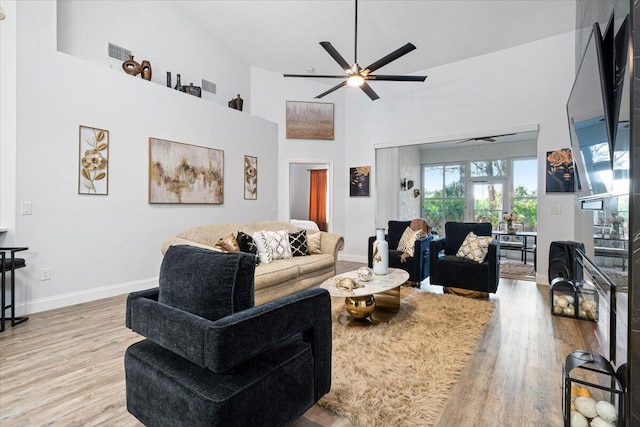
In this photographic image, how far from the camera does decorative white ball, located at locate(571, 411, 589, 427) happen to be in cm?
143

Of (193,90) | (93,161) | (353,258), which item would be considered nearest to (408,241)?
(353,258)

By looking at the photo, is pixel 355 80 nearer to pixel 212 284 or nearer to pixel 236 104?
pixel 236 104

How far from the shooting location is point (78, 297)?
3.60 m

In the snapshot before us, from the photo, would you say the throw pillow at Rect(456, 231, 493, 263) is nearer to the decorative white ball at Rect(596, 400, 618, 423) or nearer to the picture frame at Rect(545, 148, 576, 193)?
the picture frame at Rect(545, 148, 576, 193)

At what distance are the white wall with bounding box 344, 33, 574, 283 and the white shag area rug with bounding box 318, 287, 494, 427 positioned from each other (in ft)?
8.78

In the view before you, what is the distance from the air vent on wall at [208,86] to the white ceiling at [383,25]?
0.85m

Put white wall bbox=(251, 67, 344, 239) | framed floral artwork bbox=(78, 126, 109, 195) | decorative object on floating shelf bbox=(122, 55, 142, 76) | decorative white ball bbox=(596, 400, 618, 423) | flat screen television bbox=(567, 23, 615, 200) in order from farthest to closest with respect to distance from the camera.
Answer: white wall bbox=(251, 67, 344, 239) → decorative object on floating shelf bbox=(122, 55, 142, 76) → framed floral artwork bbox=(78, 126, 109, 195) → flat screen television bbox=(567, 23, 615, 200) → decorative white ball bbox=(596, 400, 618, 423)

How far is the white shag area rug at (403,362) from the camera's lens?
173cm

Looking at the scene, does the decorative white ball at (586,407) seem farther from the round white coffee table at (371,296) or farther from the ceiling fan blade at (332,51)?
the ceiling fan blade at (332,51)

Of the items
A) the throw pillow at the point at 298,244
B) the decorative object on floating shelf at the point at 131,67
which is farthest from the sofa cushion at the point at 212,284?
the decorative object on floating shelf at the point at 131,67

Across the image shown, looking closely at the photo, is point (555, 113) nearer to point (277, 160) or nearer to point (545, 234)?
point (545, 234)

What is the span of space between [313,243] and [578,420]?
10.9 feet

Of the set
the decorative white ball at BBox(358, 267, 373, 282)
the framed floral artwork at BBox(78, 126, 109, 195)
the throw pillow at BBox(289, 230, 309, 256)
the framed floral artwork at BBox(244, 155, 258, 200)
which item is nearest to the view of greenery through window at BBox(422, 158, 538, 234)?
the framed floral artwork at BBox(244, 155, 258, 200)

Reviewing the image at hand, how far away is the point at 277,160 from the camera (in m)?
6.40
